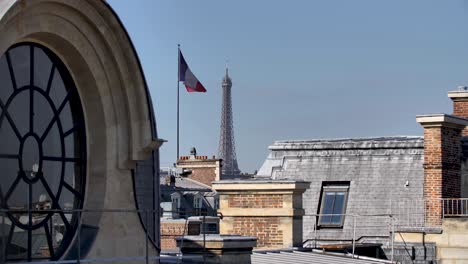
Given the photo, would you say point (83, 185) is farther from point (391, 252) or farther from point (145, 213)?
point (391, 252)

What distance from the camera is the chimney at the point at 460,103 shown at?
36188mm

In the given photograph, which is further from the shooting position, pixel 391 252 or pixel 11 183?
pixel 391 252

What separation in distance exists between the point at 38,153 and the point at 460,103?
21.6 meters

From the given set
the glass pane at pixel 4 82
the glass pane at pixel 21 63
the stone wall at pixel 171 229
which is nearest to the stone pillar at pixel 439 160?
the stone wall at pixel 171 229

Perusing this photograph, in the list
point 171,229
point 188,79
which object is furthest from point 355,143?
point 188,79

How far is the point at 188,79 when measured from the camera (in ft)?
151

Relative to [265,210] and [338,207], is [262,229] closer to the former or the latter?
[265,210]

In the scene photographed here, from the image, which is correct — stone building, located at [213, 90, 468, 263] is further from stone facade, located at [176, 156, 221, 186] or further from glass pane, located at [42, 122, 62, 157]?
stone facade, located at [176, 156, 221, 186]

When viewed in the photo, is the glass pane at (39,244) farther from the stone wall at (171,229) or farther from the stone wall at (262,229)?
the stone wall at (171,229)

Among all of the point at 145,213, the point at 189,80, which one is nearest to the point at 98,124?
the point at 145,213

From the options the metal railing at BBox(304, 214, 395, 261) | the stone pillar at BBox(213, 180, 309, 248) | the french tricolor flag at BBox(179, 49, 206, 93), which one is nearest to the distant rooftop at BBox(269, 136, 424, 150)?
the metal railing at BBox(304, 214, 395, 261)

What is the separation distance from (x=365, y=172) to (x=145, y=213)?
52.4 feet

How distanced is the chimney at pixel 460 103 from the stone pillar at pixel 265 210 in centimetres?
938

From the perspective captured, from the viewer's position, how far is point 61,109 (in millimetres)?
17766
